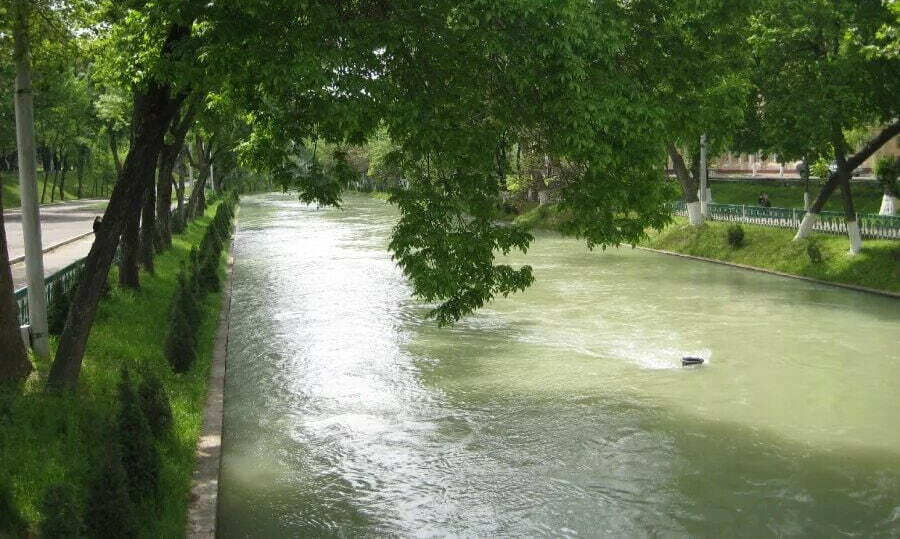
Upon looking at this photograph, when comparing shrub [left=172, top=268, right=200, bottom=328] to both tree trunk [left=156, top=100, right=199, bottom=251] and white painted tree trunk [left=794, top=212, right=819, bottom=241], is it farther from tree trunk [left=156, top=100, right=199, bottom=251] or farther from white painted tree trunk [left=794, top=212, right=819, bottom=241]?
white painted tree trunk [left=794, top=212, right=819, bottom=241]

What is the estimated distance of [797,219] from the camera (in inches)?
1223

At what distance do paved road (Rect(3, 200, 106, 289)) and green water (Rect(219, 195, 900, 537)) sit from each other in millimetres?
5633

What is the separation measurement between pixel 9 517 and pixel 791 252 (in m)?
26.6

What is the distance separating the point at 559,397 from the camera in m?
15.5

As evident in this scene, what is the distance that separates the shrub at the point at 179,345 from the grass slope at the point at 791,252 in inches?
544

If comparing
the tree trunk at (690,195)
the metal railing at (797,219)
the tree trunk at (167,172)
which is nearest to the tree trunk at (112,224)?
the tree trunk at (167,172)

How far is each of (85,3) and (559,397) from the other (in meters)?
9.74

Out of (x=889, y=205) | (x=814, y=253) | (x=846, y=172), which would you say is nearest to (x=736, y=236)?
(x=814, y=253)

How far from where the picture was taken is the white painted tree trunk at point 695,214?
36000 millimetres

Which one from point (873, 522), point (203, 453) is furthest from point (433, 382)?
point (873, 522)

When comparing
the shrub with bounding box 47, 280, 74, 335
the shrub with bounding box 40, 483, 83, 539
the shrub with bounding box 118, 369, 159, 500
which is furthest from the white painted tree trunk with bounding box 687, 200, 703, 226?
the shrub with bounding box 40, 483, 83, 539

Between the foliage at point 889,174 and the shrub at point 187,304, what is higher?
the foliage at point 889,174

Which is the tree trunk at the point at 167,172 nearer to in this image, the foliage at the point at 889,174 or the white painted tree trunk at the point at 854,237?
the white painted tree trunk at the point at 854,237

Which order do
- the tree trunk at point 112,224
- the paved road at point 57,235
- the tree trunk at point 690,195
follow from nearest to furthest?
the tree trunk at point 112,224, the paved road at point 57,235, the tree trunk at point 690,195
